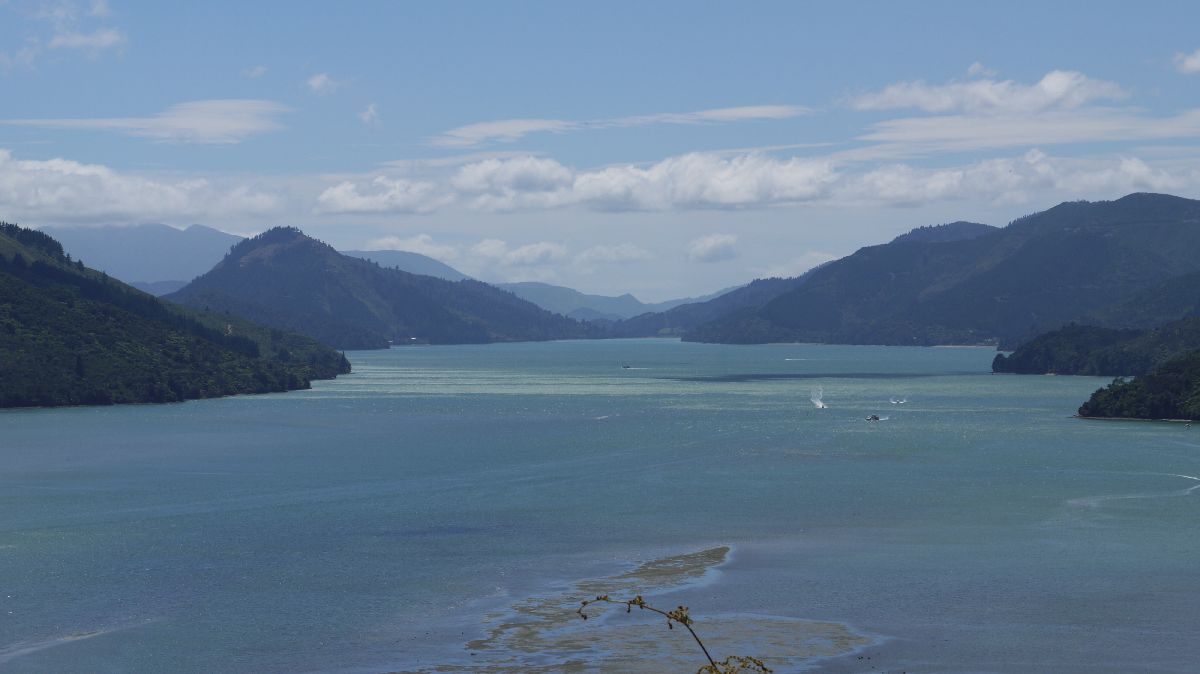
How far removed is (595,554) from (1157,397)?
120m

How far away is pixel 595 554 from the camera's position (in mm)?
74125

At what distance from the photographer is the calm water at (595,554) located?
53.9 metres

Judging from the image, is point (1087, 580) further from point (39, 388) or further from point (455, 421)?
point (39, 388)

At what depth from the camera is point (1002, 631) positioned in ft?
184

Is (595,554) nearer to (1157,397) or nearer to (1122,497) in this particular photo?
(1122,497)

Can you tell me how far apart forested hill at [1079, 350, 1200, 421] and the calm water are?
30.0m

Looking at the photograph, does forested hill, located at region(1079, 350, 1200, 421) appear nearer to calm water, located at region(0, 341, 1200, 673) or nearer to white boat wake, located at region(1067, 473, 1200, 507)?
calm water, located at region(0, 341, 1200, 673)

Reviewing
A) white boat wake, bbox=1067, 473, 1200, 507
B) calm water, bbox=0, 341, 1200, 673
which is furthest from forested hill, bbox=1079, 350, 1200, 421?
white boat wake, bbox=1067, 473, 1200, 507

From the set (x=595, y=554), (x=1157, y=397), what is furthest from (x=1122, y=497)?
(x=1157, y=397)

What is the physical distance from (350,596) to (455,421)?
113 metres

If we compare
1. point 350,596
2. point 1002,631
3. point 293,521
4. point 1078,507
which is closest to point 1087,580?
point 1002,631

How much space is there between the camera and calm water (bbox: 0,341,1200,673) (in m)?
53.9

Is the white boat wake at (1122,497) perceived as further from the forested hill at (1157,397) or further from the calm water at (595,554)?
the forested hill at (1157,397)

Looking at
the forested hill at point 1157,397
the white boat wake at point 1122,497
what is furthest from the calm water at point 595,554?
the forested hill at point 1157,397
